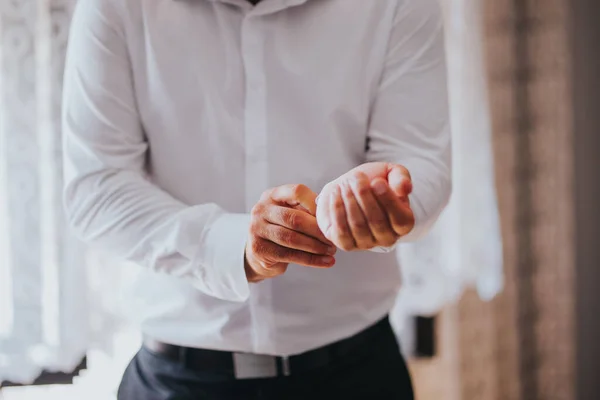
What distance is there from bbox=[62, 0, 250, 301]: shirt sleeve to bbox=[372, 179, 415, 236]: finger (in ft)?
0.77

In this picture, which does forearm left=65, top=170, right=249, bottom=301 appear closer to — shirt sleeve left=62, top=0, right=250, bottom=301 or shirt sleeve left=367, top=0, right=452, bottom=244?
shirt sleeve left=62, top=0, right=250, bottom=301

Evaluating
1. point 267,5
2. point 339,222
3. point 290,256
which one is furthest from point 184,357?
point 267,5

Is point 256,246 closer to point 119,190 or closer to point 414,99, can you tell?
point 119,190

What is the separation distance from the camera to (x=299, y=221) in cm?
71

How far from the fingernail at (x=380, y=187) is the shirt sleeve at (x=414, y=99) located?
283 mm

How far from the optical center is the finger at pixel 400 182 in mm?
660

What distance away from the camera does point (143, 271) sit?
39.5 inches

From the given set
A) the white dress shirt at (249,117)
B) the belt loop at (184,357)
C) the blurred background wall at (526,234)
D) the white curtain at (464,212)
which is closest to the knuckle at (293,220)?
the white dress shirt at (249,117)

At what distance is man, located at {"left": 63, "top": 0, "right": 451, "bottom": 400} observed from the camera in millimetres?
906

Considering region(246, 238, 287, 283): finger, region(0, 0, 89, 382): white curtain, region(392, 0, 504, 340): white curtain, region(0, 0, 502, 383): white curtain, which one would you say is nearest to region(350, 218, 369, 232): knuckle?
region(246, 238, 287, 283): finger

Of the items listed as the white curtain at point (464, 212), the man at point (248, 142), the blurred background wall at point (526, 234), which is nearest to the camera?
the man at point (248, 142)

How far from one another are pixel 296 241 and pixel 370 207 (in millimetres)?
110

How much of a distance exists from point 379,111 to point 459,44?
2.22 ft

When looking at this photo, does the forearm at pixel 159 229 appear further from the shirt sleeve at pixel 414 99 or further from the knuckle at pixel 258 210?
the shirt sleeve at pixel 414 99
